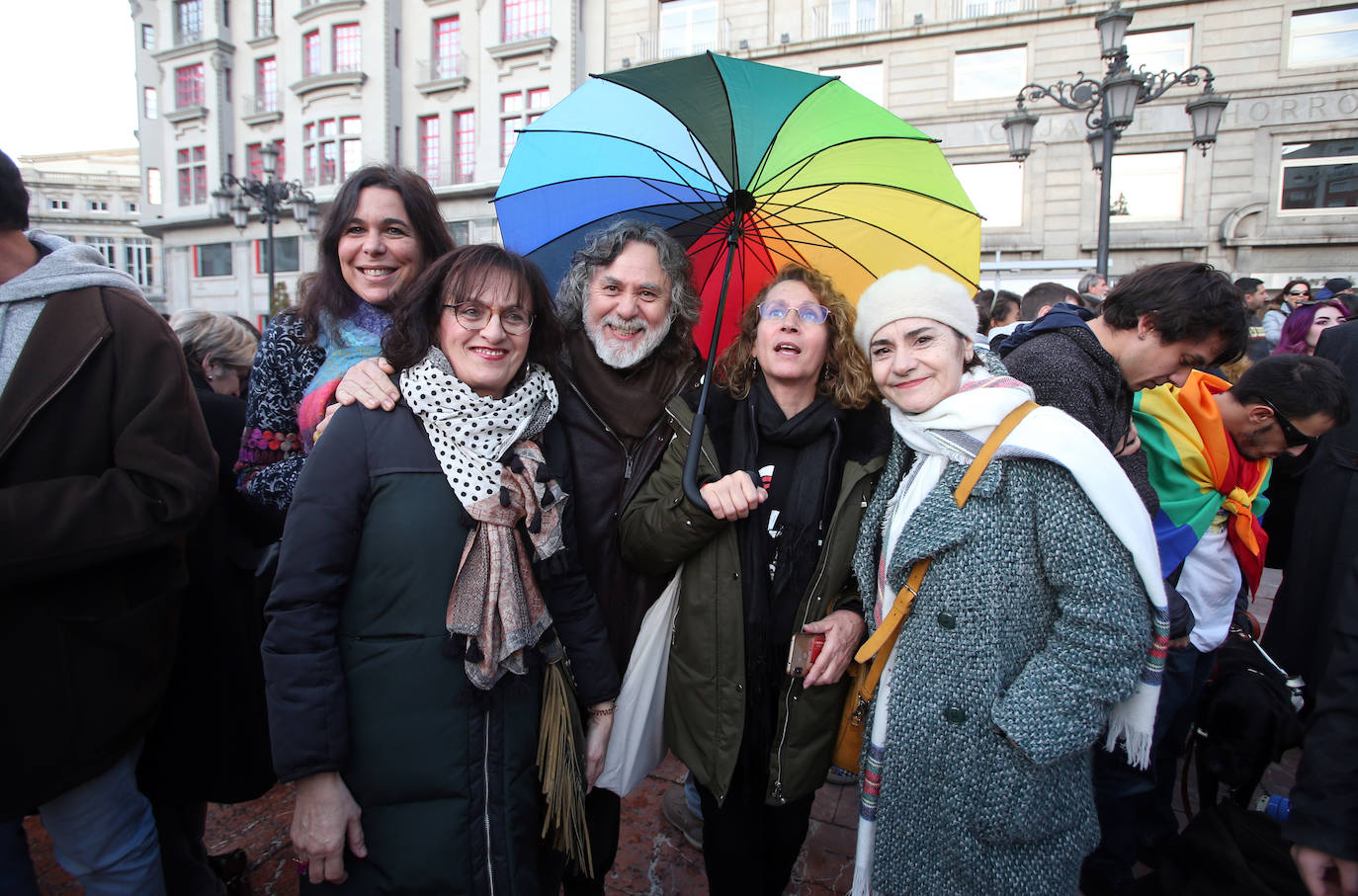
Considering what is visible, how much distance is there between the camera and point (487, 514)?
172cm

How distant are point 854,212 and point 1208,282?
4.07 ft

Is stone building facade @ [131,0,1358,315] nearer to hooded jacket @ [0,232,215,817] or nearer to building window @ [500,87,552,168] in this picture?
building window @ [500,87,552,168]

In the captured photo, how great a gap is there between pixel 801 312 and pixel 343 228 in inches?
61.5

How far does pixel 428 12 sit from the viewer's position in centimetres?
2567

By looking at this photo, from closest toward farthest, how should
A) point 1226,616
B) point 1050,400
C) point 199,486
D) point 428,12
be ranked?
1. point 199,486
2. point 1050,400
3. point 1226,616
4. point 428,12

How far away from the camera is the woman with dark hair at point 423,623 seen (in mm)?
1621

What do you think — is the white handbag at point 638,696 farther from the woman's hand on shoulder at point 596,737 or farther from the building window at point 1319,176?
the building window at point 1319,176

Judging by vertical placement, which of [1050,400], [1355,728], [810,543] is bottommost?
[1355,728]

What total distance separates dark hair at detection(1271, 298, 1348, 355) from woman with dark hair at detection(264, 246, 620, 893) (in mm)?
6033

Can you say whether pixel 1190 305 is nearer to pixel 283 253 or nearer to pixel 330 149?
pixel 330 149

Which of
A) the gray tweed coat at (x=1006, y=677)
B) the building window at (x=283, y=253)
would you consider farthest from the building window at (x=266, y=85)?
the gray tweed coat at (x=1006, y=677)

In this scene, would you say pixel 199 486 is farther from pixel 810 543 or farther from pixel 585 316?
pixel 810 543

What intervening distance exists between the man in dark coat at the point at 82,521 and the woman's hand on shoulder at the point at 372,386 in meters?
0.47

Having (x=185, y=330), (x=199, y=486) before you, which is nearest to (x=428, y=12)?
(x=185, y=330)
